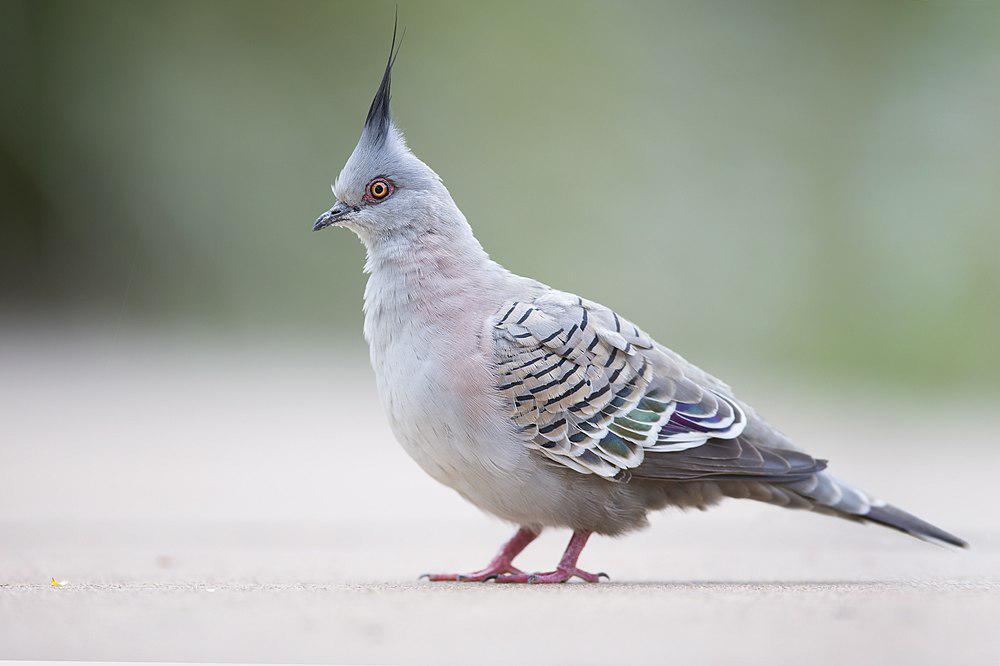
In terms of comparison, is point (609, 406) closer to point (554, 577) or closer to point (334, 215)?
point (554, 577)

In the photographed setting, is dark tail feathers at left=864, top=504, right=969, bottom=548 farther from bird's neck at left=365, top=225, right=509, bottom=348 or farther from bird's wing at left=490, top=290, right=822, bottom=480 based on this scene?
bird's neck at left=365, top=225, right=509, bottom=348

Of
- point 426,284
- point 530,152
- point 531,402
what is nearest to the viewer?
point 531,402

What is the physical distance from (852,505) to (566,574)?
0.94 m

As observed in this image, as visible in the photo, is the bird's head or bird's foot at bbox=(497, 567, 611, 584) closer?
bird's foot at bbox=(497, 567, 611, 584)

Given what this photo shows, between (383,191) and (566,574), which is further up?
(383,191)

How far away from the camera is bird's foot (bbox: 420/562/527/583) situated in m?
3.39

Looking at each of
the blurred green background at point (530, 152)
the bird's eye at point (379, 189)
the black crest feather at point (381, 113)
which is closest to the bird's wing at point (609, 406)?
the bird's eye at point (379, 189)

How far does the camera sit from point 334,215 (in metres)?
3.66

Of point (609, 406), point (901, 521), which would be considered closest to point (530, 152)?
point (609, 406)

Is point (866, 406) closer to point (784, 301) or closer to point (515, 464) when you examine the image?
point (784, 301)

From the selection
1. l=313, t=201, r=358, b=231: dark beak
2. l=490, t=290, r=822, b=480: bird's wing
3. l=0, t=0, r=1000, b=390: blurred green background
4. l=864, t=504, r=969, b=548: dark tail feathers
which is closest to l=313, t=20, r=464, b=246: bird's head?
l=313, t=201, r=358, b=231: dark beak

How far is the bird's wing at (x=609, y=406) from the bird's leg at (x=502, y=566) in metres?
0.38

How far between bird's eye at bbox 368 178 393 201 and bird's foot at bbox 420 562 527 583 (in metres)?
1.22

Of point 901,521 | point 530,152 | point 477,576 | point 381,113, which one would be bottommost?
point 477,576
